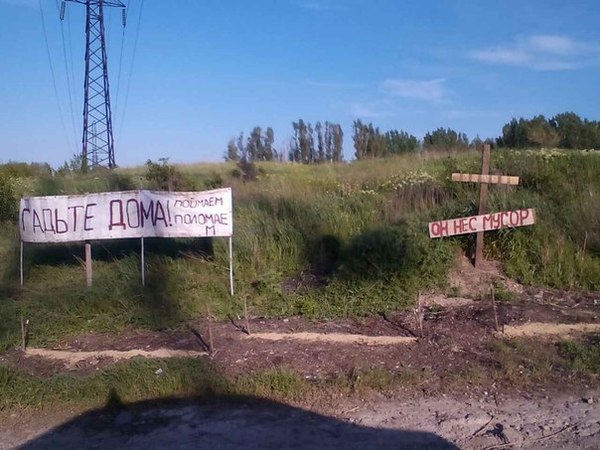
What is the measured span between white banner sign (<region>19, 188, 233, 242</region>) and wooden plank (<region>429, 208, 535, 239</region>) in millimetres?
2795

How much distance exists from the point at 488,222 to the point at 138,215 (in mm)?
4526

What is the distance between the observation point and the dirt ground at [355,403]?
5.28m

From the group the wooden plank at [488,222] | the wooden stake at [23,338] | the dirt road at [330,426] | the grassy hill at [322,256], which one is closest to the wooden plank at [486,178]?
the wooden plank at [488,222]

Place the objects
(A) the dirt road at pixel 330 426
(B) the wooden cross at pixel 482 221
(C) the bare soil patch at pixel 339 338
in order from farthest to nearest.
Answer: (B) the wooden cross at pixel 482 221 < (C) the bare soil patch at pixel 339 338 < (A) the dirt road at pixel 330 426

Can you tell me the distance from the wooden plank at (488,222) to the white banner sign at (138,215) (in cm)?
279

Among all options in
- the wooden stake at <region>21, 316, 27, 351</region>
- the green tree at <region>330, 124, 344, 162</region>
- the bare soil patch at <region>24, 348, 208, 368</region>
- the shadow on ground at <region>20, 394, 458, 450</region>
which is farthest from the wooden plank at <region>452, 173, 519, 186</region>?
the green tree at <region>330, 124, 344, 162</region>

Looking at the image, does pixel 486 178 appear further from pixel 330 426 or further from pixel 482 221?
pixel 330 426

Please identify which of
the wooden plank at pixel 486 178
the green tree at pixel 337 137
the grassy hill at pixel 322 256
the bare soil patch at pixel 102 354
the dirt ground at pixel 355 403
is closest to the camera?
the dirt ground at pixel 355 403

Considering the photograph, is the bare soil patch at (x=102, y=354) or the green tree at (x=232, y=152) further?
the green tree at (x=232, y=152)

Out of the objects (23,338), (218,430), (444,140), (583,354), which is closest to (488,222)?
(583,354)

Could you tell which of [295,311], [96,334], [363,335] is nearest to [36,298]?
[96,334]

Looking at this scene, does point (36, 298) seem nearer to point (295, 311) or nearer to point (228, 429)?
point (295, 311)

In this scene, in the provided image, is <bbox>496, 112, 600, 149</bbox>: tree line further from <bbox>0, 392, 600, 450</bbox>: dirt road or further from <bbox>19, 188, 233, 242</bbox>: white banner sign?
<bbox>0, 392, 600, 450</bbox>: dirt road

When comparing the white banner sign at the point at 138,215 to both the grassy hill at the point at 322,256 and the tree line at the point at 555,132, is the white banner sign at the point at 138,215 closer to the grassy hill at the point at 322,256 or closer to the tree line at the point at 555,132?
the grassy hill at the point at 322,256
